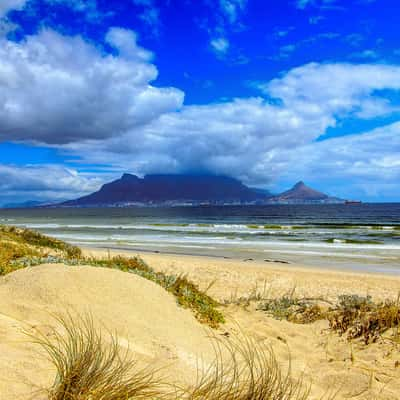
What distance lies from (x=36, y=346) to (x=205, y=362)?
1.79 metres

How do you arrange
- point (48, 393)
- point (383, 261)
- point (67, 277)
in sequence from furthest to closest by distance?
1. point (383, 261)
2. point (67, 277)
3. point (48, 393)

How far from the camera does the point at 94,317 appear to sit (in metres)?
4.37

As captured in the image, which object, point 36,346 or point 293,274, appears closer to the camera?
point 36,346

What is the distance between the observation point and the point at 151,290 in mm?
5781

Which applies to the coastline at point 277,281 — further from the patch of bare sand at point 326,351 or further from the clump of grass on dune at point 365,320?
the clump of grass on dune at point 365,320

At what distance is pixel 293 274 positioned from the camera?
1259cm

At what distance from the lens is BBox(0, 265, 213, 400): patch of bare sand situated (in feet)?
9.71

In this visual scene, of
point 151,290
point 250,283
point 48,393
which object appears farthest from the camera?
point 250,283

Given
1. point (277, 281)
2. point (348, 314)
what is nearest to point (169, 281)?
point (348, 314)

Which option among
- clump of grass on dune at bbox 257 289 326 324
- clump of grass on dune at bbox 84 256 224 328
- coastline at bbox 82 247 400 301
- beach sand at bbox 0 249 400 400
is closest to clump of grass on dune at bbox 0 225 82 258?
coastline at bbox 82 247 400 301

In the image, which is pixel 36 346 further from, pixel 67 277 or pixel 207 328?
pixel 207 328

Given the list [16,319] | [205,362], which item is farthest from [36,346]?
[205,362]

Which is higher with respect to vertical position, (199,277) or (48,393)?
(48,393)

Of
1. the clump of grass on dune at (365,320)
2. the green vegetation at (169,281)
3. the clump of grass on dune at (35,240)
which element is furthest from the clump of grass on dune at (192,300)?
the clump of grass on dune at (35,240)
